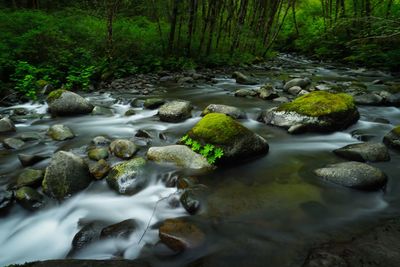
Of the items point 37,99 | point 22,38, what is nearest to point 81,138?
point 37,99

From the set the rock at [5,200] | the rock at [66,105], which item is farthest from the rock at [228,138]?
the rock at [66,105]

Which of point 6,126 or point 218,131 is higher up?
point 218,131

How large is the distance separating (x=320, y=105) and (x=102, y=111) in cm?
485

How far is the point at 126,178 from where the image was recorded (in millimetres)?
3922

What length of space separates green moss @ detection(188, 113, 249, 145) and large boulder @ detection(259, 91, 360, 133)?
62.7 inches

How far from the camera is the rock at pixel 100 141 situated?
5.23 metres

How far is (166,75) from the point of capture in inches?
453

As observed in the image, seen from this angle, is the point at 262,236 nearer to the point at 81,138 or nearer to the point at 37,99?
the point at 81,138

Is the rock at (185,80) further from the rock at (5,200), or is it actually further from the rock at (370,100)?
the rock at (5,200)

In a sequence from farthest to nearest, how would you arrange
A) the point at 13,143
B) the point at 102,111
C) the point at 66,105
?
the point at 102,111 → the point at 66,105 → the point at 13,143

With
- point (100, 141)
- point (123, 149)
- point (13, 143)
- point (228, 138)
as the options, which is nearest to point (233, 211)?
point (228, 138)

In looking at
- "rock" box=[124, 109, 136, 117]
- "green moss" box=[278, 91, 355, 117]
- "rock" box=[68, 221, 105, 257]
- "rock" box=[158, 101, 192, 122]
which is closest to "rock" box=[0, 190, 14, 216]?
"rock" box=[68, 221, 105, 257]

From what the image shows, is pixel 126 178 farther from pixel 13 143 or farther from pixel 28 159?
pixel 13 143

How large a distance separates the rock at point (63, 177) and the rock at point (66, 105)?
10.8 ft
